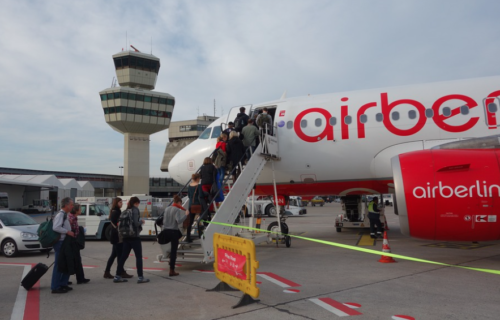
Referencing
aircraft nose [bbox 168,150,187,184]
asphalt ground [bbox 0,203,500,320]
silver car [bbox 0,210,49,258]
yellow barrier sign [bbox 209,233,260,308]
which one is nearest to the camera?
yellow barrier sign [bbox 209,233,260,308]

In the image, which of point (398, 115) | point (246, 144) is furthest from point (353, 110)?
point (246, 144)

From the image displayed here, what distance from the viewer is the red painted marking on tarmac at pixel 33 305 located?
580 centimetres

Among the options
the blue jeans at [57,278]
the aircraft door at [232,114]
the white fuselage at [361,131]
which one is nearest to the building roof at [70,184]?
the white fuselage at [361,131]

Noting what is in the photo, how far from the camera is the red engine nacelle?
7.94m

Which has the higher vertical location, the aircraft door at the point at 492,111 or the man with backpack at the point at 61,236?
the aircraft door at the point at 492,111

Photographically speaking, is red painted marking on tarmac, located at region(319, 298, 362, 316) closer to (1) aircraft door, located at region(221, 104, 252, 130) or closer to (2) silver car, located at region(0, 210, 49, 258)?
(1) aircraft door, located at region(221, 104, 252, 130)

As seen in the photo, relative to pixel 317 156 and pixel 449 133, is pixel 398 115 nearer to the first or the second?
pixel 449 133

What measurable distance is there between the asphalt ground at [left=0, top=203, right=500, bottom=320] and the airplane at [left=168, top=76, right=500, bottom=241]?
137 centimetres

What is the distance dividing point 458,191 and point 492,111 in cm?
451

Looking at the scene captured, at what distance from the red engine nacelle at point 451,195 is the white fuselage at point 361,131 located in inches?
118

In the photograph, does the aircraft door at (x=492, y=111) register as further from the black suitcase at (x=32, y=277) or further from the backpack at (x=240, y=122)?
the black suitcase at (x=32, y=277)

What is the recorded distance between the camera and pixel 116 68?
7681 cm

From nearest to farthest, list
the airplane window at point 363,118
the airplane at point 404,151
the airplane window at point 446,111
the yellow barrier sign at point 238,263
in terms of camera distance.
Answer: the yellow barrier sign at point 238,263
the airplane at point 404,151
the airplane window at point 446,111
the airplane window at point 363,118

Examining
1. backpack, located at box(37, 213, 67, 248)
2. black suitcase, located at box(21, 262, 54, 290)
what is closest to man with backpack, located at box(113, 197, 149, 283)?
backpack, located at box(37, 213, 67, 248)
